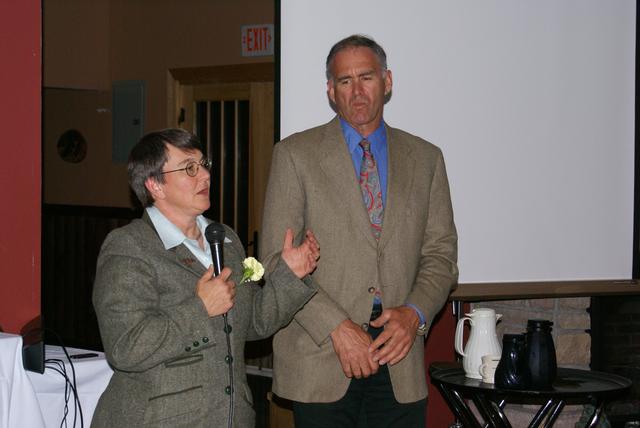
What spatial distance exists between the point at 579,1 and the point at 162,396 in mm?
2784

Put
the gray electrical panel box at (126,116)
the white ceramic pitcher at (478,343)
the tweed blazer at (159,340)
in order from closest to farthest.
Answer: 1. the tweed blazer at (159,340)
2. the white ceramic pitcher at (478,343)
3. the gray electrical panel box at (126,116)

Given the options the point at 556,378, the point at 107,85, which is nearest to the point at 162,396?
the point at 556,378

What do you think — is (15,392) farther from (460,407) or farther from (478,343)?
(478,343)

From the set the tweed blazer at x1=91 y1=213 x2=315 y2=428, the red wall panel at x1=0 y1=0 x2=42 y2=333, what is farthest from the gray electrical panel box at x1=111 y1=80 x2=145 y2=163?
the tweed blazer at x1=91 y1=213 x2=315 y2=428

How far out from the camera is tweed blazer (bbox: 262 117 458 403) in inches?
111

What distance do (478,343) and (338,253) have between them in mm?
753

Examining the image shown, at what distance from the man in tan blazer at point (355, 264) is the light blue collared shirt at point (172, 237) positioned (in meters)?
0.36

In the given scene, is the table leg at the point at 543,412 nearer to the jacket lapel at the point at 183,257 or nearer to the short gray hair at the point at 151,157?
the jacket lapel at the point at 183,257

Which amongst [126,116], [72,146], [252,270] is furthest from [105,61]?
[252,270]

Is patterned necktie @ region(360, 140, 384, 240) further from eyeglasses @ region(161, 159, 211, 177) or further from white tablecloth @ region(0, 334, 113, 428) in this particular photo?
white tablecloth @ region(0, 334, 113, 428)

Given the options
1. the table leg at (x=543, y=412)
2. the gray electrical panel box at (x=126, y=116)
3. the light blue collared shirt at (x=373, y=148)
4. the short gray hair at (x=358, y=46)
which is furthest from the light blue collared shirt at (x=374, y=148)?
the gray electrical panel box at (x=126, y=116)

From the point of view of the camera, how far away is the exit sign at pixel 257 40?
286 inches

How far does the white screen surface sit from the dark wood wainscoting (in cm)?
416

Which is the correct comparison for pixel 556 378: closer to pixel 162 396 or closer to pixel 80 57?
pixel 162 396
